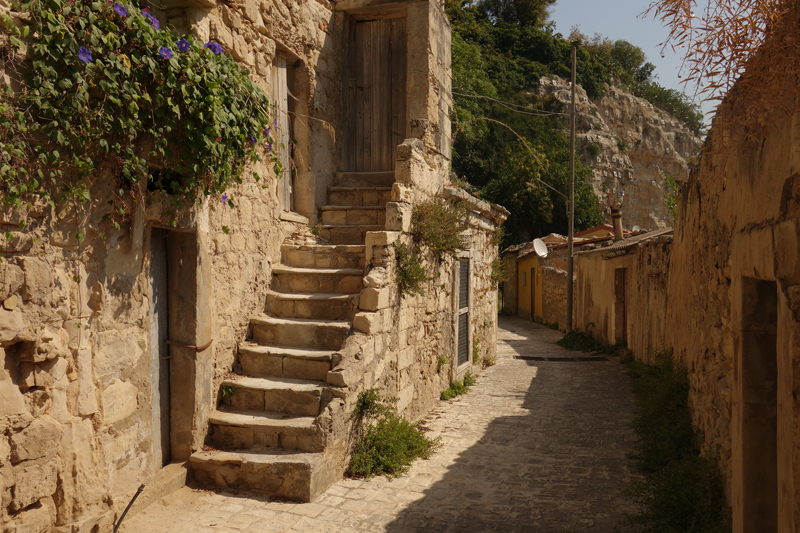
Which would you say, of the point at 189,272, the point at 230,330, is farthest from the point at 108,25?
the point at 230,330

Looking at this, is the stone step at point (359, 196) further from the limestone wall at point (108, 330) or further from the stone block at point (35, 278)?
the stone block at point (35, 278)

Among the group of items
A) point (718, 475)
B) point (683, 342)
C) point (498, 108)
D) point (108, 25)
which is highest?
point (498, 108)

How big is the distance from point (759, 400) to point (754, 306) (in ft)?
1.58

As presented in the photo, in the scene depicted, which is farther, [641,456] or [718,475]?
[641,456]

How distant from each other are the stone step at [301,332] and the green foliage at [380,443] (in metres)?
0.60

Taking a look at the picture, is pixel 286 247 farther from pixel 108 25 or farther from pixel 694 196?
pixel 694 196

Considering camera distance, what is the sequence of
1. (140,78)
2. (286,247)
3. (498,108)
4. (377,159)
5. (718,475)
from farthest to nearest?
(498,108)
(377,159)
(286,247)
(718,475)
(140,78)

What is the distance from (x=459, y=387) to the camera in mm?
8047

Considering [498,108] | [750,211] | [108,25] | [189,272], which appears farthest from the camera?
[498,108]

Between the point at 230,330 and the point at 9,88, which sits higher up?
the point at 9,88

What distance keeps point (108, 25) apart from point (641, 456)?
538 cm

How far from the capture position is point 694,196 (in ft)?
16.9

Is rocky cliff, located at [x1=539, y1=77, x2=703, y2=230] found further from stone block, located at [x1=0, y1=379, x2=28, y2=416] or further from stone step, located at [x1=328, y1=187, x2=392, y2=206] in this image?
stone block, located at [x1=0, y1=379, x2=28, y2=416]

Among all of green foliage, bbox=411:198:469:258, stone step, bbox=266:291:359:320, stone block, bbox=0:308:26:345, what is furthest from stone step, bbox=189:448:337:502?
green foliage, bbox=411:198:469:258
